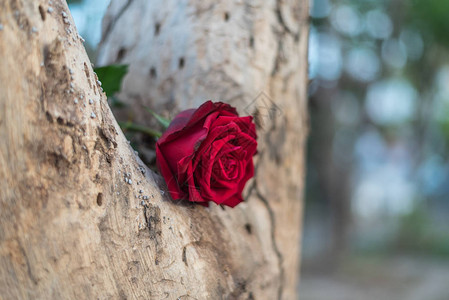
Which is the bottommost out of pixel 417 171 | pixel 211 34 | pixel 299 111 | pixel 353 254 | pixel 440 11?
pixel 353 254

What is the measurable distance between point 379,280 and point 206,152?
449 cm

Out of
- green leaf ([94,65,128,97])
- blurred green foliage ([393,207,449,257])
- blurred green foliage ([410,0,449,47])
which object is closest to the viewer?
green leaf ([94,65,128,97])

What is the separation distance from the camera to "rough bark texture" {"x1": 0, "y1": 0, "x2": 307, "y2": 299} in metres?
0.45

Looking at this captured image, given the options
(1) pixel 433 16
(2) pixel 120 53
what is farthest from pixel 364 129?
(2) pixel 120 53

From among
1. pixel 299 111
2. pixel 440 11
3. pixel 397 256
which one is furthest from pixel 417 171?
pixel 299 111

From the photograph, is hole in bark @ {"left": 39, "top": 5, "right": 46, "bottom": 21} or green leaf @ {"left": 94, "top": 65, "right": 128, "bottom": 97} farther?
green leaf @ {"left": 94, "top": 65, "right": 128, "bottom": 97}

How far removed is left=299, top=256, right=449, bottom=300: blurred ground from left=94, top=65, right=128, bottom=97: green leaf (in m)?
3.82

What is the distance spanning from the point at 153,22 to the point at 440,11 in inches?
197

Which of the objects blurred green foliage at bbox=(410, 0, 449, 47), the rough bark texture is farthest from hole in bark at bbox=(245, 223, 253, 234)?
blurred green foliage at bbox=(410, 0, 449, 47)

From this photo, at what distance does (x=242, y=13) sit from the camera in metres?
0.81

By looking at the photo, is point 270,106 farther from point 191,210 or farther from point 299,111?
point 191,210

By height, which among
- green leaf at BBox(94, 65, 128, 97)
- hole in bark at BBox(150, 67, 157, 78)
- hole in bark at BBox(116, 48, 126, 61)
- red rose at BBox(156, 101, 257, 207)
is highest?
hole in bark at BBox(116, 48, 126, 61)

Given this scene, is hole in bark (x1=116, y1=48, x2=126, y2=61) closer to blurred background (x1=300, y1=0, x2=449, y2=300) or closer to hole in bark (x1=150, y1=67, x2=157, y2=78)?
hole in bark (x1=150, y1=67, x2=157, y2=78)

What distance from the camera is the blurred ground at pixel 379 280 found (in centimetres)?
414
